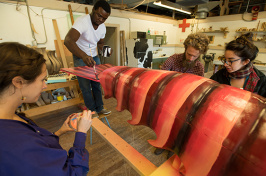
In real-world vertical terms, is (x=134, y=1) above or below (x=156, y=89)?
above

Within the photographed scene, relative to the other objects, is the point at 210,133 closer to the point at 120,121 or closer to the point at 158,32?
the point at 120,121

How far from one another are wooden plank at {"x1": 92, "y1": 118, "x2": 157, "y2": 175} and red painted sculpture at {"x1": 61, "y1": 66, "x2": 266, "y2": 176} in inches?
7.0

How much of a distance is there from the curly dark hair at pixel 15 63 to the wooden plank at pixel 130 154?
737 millimetres

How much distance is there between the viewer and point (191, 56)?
158 centimetres

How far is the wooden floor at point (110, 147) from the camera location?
1.65m

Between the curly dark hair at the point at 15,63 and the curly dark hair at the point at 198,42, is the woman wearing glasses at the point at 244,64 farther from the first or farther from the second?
the curly dark hair at the point at 15,63

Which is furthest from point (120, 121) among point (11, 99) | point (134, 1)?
point (134, 1)

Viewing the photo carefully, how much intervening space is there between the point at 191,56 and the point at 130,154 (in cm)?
124

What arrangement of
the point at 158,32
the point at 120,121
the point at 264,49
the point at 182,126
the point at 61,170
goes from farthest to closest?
the point at 158,32 → the point at 264,49 → the point at 120,121 → the point at 182,126 → the point at 61,170

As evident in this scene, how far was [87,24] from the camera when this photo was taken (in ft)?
5.64

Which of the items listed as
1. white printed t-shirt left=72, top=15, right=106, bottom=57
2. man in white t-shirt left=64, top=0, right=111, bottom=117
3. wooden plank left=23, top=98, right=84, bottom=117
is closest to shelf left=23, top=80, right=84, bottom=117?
wooden plank left=23, top=98, right=84, bottom=117

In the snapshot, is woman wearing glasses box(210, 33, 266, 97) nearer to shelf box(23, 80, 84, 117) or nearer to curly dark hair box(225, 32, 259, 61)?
curly dark hair box(225, 32, 259, 61)

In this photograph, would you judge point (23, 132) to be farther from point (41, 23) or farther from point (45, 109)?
point (41, 23)

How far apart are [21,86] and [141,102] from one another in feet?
2.16
